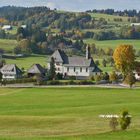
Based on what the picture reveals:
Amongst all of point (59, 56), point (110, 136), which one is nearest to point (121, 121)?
point (110, 136)

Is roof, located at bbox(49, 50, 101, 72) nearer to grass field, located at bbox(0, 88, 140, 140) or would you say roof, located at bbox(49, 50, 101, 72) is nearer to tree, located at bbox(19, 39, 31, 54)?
grass field, located at bbox(0, 88, 140, 140)

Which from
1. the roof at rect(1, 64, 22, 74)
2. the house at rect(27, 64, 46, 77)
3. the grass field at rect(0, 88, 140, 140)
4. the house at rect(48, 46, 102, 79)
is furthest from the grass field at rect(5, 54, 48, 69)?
the grass field at rect(0, 88, 140, 140)

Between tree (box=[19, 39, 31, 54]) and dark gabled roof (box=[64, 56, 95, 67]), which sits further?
tree (box=[19, 39, 31, 54])

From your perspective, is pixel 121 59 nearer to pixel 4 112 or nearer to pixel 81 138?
pixel 4 112

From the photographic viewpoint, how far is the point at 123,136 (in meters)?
34.1

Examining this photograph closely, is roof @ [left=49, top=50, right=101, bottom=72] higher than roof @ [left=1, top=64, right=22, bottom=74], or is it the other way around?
roof @ [left=49, top=50, right=101, bottom=72]

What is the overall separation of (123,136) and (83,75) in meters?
97.7

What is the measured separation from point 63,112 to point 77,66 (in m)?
74.7

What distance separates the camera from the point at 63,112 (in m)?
59.0

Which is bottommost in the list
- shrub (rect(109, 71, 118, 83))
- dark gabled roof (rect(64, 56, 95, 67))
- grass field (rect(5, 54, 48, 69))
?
grass field (rect(5, 54, 48, 69))

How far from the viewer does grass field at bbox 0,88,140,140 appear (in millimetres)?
38069

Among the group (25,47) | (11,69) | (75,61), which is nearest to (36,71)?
(11,69)

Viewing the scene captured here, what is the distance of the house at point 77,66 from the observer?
13038cm

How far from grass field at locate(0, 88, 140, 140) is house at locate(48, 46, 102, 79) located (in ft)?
122
